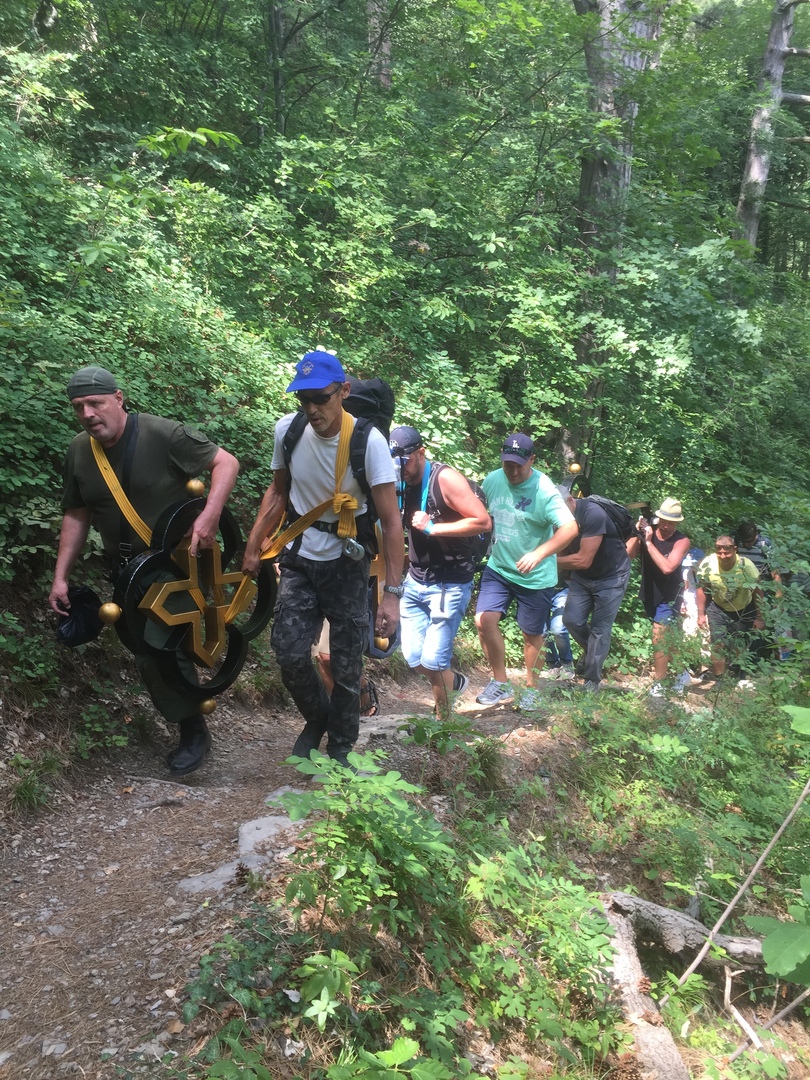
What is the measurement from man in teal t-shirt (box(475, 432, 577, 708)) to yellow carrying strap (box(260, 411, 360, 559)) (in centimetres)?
217

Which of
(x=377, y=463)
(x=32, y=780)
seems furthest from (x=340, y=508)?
(x=32, y=780)

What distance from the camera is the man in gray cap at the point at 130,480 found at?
410 cm

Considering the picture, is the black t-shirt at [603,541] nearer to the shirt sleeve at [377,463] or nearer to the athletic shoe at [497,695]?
the athletic shoe at [497,695]

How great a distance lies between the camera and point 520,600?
20.9 ft

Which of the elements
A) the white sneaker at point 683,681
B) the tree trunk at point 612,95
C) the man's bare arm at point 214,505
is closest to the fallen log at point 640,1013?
the man's bare arm at point 214,505

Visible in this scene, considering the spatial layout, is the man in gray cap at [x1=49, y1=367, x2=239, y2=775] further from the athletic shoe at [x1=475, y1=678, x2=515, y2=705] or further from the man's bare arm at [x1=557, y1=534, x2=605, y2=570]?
the man's bare arm at [x1=557, y1=534, x2=605, y2=570]

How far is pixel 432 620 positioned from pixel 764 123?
19208mm

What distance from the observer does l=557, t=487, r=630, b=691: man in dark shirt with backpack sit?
718 cm

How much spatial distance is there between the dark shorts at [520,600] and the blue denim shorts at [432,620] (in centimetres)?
59

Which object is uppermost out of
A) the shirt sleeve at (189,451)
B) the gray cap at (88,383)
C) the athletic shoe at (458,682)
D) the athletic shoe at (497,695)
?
the gray cap at (88,383)

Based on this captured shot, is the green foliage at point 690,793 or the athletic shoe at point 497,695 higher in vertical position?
the athletic shoe at point 497,695

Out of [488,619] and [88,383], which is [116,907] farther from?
[488,619]

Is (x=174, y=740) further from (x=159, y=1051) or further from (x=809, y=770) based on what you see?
(x=809, y=770)

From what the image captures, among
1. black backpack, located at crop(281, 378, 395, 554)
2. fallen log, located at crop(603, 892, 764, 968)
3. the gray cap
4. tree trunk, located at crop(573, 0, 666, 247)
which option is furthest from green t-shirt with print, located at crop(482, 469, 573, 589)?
tree trunk, located at crop(573, 0, 666, 247)
